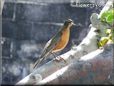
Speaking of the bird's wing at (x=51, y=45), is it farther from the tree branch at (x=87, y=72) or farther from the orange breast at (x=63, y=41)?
the tree branch at (x=87, y=72)

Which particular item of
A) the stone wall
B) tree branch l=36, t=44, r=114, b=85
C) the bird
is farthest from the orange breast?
the stone wall

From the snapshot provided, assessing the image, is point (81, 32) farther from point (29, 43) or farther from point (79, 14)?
point (29, 43)

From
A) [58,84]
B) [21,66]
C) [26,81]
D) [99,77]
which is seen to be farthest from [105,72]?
[21,66]

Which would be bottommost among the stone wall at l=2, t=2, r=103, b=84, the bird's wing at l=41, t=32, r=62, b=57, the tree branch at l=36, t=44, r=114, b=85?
the tree branch at l=36, t=44, r=114, b=85

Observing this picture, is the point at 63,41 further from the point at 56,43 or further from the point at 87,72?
the point at 87,72

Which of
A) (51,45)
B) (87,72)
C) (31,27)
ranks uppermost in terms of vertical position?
(31,27)

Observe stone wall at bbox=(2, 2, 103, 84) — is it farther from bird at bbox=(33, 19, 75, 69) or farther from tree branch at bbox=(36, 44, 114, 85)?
tree branch at bbox=(36, 44, 114, 85)

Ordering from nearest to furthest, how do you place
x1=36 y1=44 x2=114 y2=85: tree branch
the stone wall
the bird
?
x1=36 y1=44 x2=114 y2=85: tree branch, the bird, the stone wall

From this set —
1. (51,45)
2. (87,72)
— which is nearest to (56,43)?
(51,45)

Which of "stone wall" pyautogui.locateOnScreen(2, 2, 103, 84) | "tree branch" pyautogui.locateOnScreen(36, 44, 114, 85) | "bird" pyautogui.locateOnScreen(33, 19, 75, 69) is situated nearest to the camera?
"tree branch" pyautogui.locateOnScreen(36, 44, 114, 85)

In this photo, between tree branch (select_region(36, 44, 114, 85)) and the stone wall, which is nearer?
tree branch (select_region(36, 44, 114, 85))

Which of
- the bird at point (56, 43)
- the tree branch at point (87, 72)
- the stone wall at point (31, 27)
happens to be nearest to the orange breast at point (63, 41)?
the bird at point (56, 43)

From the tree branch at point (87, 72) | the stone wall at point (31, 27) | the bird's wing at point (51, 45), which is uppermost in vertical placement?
the stone wall at point (31, 27)

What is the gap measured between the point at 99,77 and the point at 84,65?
0.16 ft
